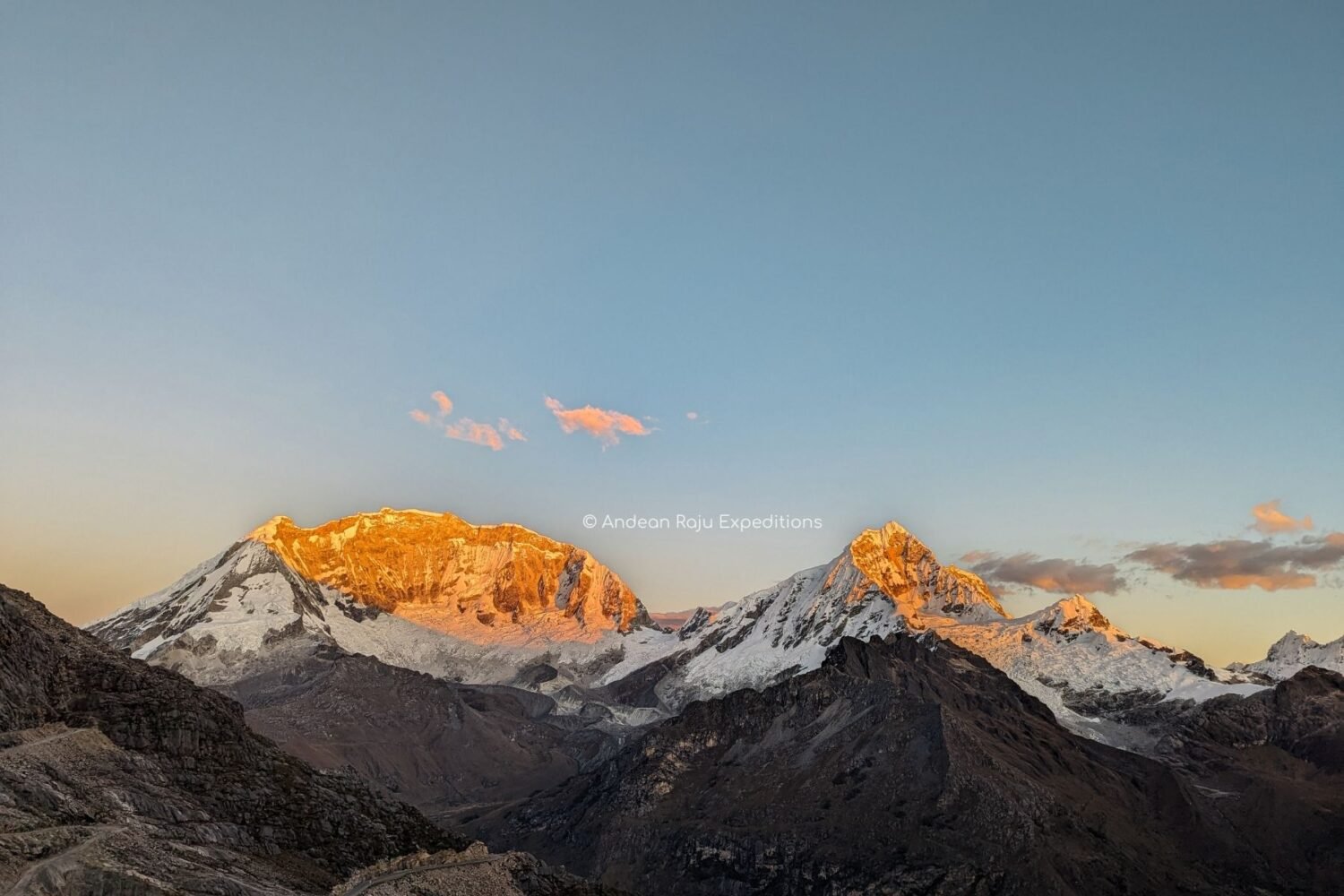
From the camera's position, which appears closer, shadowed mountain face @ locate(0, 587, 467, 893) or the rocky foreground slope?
shadowed mountain face @ locate(0, 587, 467, 893)

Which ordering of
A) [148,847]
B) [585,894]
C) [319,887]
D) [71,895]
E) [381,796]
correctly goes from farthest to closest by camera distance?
[381,796], [585,894], [319,887], [148,847], [71,895]

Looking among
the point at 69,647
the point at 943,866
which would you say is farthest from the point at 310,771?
the point at 943,866

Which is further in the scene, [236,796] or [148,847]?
[236,796]

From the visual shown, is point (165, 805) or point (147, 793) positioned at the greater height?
point (147, 793)

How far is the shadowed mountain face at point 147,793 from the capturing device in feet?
191

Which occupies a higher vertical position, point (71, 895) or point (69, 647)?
point (69, 647)

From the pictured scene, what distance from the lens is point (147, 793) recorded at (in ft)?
253

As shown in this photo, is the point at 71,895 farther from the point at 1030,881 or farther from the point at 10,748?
the point at 1030,881

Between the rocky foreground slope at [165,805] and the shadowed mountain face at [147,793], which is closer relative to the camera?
the shadowed mountain face at [147,793]

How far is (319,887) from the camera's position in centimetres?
7912

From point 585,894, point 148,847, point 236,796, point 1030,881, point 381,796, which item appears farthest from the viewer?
point 1030,881

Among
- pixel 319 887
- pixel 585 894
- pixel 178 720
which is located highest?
pixel 178 720

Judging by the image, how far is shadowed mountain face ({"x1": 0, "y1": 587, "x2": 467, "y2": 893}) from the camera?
191 feet

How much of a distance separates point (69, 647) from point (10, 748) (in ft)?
99.9
